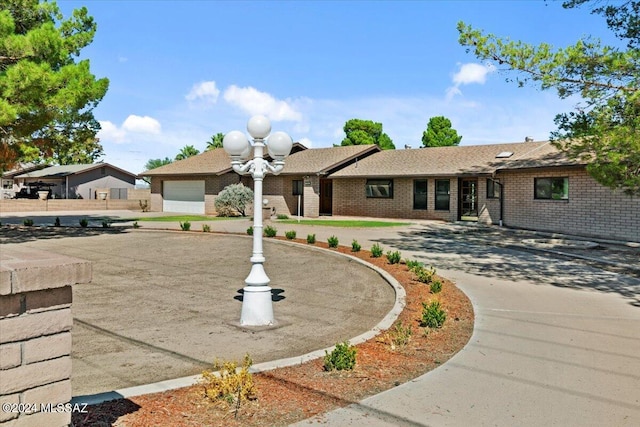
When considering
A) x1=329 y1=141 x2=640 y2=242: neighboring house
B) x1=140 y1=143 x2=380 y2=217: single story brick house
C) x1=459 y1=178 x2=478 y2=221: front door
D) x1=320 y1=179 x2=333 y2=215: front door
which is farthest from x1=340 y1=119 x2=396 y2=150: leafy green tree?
x1=459 y1=178 x2=478 y2=221: front door

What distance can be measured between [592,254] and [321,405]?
13456 millimetres

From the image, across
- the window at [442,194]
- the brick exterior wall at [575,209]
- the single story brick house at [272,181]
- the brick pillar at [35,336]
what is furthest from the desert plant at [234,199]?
the brick pillar at [35,336]

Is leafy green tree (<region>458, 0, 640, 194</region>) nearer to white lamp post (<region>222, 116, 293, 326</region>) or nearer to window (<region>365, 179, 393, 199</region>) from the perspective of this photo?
white lamp post (<region>222, 116, 293, 326</region>)

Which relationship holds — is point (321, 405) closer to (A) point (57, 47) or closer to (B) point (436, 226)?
(A) point (57, 47)

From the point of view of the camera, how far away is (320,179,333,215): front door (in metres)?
34.0

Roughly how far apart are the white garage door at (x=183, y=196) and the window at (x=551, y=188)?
23517 mm

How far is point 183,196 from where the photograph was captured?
37.8 m

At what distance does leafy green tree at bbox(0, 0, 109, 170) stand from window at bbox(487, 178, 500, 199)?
1891 cm

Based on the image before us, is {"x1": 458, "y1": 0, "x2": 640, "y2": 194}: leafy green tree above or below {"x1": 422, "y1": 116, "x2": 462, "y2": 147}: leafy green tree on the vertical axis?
below

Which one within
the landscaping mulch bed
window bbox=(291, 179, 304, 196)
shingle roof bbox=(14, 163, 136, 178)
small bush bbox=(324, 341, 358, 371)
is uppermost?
shingle roof bbox=(14, 163, 136, 178)

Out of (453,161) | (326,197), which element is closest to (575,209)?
(453,161)

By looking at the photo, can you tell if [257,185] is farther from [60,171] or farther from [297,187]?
[60,171]

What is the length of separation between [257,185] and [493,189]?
815 inches

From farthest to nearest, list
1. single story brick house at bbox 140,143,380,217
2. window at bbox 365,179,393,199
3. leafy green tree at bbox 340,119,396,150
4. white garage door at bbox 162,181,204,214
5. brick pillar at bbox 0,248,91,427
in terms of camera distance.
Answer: leafy green tree at bbox 340,119,396,150, white garage door at bbox 162,181,204,214, single story brick house at bbox 140,143,380,217, window at bbox 365,179,393,199, brick pillar at bbox 0,248,91,427
